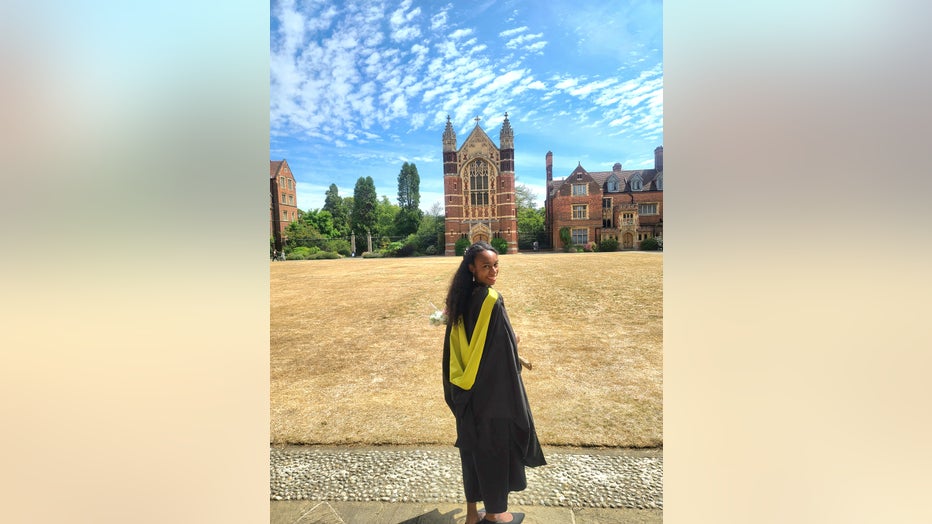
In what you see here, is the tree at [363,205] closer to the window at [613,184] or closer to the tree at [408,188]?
the tree at [408,188]

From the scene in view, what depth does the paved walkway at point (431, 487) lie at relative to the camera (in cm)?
250

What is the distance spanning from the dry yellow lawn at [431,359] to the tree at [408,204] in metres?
13.3

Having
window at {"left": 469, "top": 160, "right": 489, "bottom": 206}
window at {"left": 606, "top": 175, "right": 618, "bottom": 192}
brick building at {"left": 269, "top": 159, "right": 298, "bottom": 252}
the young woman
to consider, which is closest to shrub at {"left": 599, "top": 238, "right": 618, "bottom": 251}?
window at {"left": 606, "top": 175, "right": 618, "bottom": 192}

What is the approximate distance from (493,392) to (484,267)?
0.78m

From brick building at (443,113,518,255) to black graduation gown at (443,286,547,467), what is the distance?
84.1ft

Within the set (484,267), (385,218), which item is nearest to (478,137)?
(385,218)

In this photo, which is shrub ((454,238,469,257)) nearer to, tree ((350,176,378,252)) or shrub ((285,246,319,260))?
tree ((350,176,378,252))

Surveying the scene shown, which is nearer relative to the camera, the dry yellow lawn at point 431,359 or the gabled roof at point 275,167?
the dry yellow lawn at point 431,359

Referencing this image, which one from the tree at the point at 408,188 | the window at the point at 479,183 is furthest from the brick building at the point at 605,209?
the tree at the point at 408,188

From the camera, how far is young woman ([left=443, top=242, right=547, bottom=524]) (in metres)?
2.18
